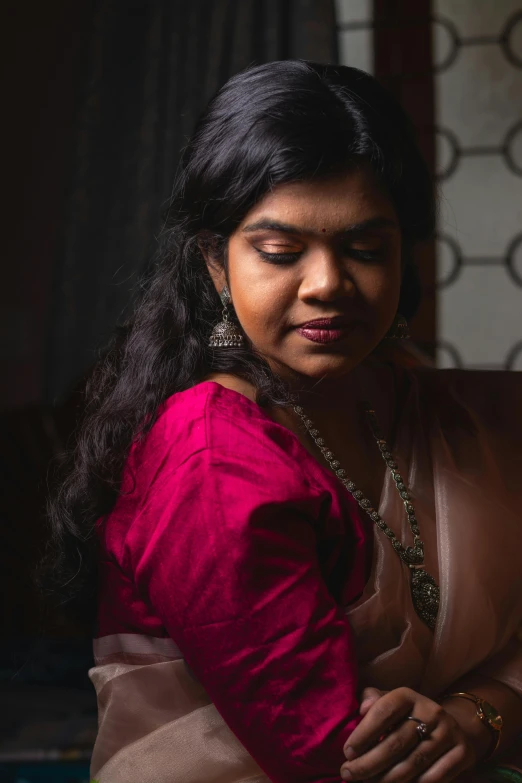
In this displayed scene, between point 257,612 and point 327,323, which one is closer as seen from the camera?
point 257,612

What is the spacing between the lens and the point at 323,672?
82 cm

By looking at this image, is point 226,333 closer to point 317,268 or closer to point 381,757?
point 317,268

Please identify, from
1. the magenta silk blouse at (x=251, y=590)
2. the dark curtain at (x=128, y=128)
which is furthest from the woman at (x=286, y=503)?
the dark curtain at (x=128, y=128)

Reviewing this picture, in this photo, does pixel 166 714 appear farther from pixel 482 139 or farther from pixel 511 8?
pixel 511 8

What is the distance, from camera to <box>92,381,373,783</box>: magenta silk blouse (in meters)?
0.81

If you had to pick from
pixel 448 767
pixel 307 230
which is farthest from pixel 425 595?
pixel 307 230

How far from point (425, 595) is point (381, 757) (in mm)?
218

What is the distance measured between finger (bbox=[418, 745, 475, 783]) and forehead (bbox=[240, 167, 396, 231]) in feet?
1.68

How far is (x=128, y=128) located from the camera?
2.42 meters

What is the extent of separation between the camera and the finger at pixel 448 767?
0.84 metres

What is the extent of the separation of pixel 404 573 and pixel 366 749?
0.71ft

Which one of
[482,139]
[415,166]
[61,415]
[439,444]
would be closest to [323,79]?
[415,166]

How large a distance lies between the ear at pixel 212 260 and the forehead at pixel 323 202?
0.11 meters

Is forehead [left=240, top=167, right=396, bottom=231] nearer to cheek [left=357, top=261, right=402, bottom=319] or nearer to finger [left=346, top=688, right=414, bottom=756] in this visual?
cheek [left=357, top=261, right=402, bottom=319]
